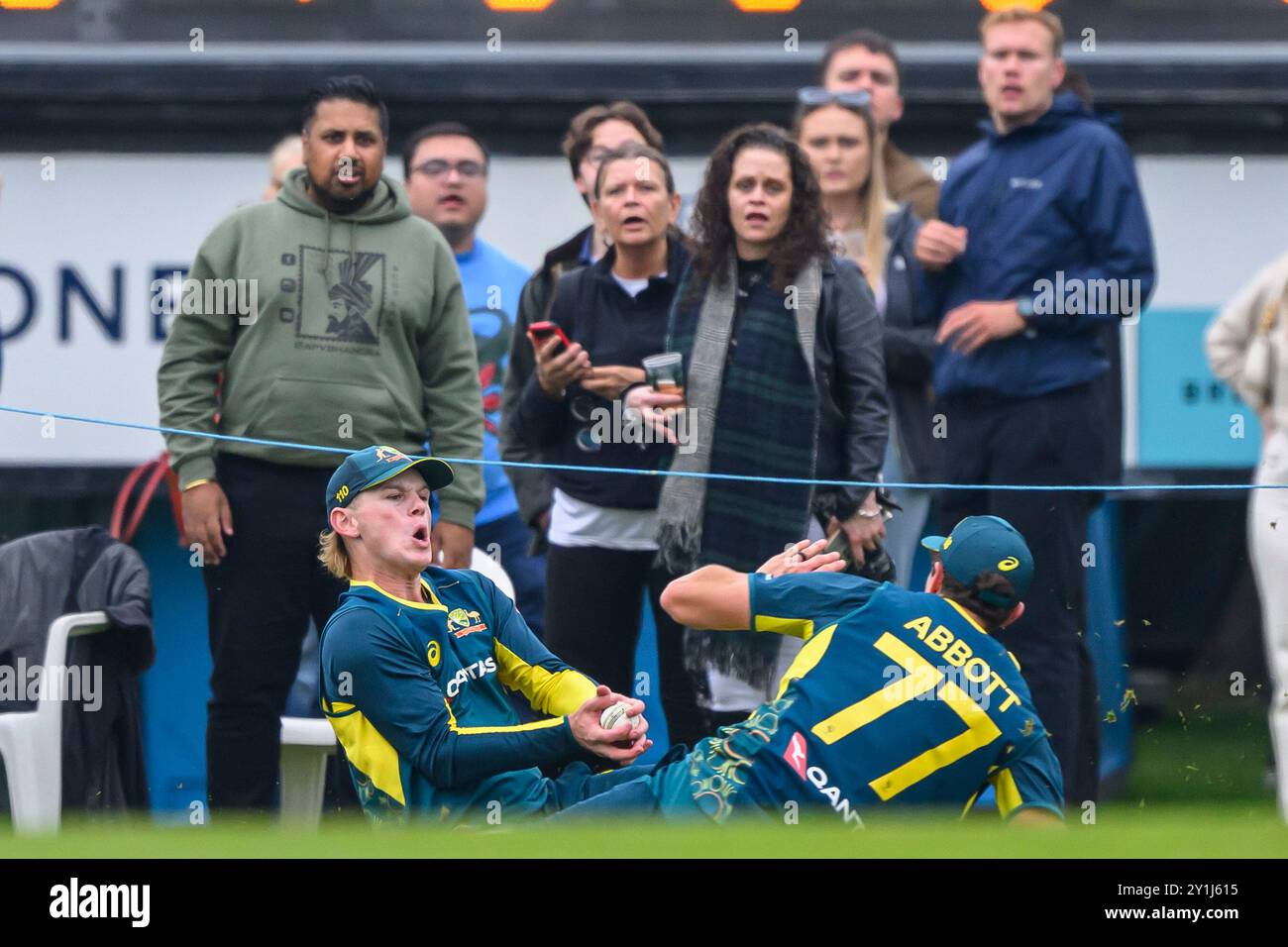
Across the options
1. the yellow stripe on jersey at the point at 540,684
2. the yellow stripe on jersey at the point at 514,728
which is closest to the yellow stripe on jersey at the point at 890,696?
the yellow stripe on jersey at the point at 514,728

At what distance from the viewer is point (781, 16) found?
7.55 meters

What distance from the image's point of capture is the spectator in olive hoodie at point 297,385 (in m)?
6.05

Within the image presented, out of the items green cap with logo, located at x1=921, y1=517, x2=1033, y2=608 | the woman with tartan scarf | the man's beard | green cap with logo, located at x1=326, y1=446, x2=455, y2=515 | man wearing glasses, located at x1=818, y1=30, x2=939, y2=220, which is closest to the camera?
green cap with logo, located at x1=921, y1=517, x2=1033, y2=608

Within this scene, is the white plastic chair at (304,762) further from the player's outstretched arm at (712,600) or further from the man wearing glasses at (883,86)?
the man wearing glasses at (883,86)

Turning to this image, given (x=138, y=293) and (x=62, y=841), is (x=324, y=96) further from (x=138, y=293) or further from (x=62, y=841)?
(x=62, y=841)

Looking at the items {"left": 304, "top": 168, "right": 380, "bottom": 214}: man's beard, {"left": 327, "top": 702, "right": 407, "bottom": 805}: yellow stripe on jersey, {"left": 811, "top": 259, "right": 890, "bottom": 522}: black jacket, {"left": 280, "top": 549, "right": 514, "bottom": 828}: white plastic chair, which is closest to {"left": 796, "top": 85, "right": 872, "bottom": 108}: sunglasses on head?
{"left": 811, "top": 259, "right": 890, "bottom": 522}: black jacket

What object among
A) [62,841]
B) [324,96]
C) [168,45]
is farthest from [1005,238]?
[62,841]

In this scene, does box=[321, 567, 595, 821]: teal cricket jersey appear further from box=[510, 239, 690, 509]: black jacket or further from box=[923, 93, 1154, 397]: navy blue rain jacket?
box=[923, 93, 1154, 397]: navy blue rain jacket

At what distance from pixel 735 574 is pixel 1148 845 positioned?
1.54m

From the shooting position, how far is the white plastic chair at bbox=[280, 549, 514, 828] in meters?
5.98

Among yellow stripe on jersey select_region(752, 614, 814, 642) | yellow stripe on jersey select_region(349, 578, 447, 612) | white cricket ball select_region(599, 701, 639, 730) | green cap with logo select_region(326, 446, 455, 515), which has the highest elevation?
green cap with logo select_region(326, 446, 455, 515)
